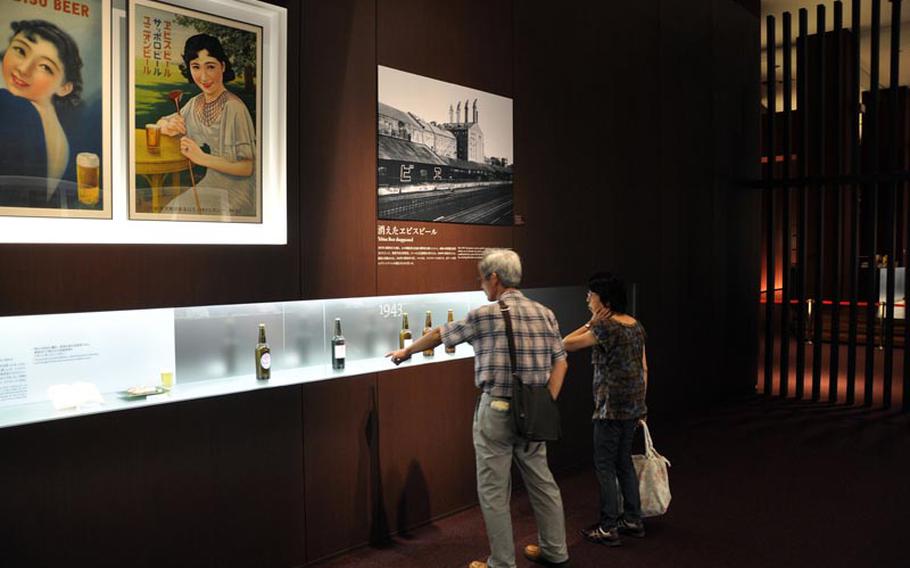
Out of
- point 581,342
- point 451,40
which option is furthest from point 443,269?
point 451,40

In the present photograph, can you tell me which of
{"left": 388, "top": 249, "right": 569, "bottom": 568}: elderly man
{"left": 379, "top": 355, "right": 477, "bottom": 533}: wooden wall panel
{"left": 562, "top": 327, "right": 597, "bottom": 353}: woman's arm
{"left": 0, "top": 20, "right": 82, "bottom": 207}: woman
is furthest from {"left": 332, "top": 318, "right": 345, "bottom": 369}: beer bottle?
{"left": 0, "top": 20, "right": 82, "bottom": 207}: woman

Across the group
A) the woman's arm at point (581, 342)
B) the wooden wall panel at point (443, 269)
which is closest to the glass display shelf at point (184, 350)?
the wooden wall panel at point (443, 269)

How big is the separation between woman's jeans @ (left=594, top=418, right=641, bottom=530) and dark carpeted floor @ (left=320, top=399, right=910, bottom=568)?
20cm

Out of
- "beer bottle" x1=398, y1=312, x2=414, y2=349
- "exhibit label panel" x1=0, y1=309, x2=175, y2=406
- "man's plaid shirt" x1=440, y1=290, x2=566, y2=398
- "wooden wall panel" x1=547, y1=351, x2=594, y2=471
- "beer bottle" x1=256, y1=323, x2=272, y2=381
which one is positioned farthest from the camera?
"wooden wall panel" x1=547, y1=351, x2=594, y2=471

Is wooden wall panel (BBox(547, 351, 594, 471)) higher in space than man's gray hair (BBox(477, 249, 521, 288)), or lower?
→ lower

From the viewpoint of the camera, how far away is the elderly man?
2.83 m

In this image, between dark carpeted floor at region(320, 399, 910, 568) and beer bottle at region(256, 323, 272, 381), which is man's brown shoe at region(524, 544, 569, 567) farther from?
beer bottle at region(256, 323, 272, 381)

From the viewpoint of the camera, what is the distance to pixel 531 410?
2773 mm

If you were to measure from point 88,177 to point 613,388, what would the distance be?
2.57 m

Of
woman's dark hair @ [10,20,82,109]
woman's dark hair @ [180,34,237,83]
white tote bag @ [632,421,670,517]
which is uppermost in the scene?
woman's dark hair @ [180,34,237,83]

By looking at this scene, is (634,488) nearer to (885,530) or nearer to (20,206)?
(885,530)

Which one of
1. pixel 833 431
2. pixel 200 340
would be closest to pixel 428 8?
pixel 200 340

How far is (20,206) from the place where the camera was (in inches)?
95.2

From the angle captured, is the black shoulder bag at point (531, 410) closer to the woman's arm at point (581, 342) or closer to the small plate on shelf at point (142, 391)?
the woman's arm at point (581, 342)
